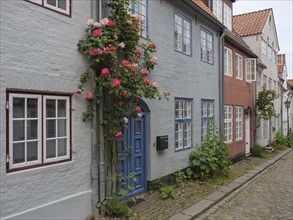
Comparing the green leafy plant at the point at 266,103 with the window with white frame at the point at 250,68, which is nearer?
the window with white frame at the point at 250,68

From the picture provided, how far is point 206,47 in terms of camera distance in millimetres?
10773

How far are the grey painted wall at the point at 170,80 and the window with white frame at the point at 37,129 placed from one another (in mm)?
2800

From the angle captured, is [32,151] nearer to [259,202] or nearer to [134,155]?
[134,155]

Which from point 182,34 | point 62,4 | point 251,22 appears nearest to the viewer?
point 62,4

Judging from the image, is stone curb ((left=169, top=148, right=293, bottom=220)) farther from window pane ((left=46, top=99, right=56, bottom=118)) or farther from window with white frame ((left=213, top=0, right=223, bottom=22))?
window with white frame ((left=213, top=0, right=223, bottom=22))

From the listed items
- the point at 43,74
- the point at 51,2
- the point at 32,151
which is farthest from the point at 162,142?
the point at 51,2

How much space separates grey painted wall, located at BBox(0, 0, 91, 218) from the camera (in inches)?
161

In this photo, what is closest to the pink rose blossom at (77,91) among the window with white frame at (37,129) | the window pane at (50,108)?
the window with white frame at (37,129)

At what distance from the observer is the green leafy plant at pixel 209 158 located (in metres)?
9.16

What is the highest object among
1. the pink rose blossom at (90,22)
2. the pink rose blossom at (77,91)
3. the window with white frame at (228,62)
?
the window with white frame at (228,62)

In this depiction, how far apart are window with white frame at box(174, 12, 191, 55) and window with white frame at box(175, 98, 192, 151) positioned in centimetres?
167

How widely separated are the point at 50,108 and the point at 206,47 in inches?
294

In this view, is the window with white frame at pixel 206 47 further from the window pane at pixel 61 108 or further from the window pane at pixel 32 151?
the window pane at pixel 32 151

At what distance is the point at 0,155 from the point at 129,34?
11.0 ft
